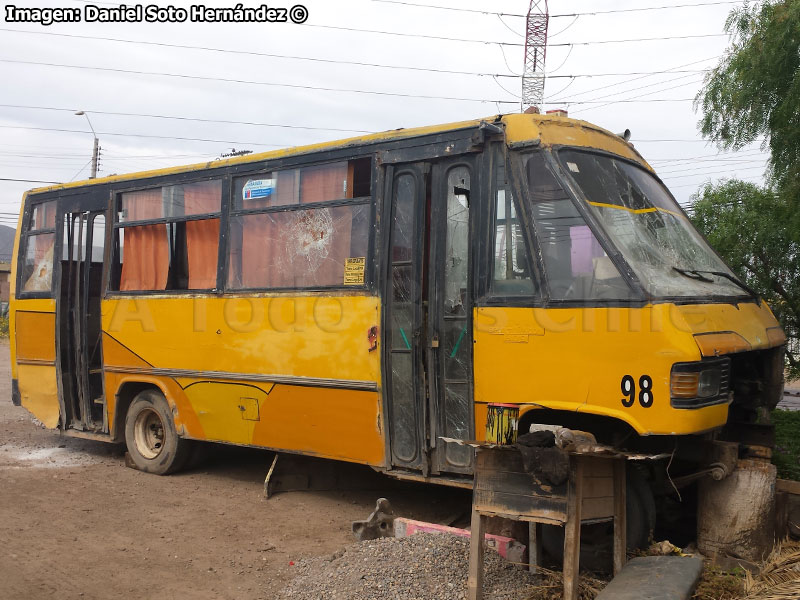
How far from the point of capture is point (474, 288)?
5.61m

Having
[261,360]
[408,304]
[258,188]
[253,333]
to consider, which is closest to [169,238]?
[258,188]

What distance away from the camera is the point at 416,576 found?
4.75 meters

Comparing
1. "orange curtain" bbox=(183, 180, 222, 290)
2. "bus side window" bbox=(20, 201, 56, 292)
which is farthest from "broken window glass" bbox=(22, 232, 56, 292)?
"orange curtain" bbox=(183, 180, 222, 290)

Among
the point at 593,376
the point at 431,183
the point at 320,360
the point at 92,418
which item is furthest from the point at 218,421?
the point at 593,376

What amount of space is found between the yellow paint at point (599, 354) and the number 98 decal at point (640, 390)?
2cm

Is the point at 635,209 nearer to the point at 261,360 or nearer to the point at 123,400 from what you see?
the point at 261,360

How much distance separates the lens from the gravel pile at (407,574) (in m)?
4.59

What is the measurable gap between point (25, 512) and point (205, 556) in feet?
6.64

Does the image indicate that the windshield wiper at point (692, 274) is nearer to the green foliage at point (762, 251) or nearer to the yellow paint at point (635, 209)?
the yellow paint at point (635, 209)

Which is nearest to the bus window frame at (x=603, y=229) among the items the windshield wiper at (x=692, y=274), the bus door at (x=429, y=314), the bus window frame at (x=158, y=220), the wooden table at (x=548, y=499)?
the windshield wiper at (x=692, y=274)

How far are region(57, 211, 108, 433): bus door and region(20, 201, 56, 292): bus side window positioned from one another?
28cm

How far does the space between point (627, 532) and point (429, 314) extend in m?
2.03

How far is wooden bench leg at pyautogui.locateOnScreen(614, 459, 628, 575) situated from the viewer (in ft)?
15.1

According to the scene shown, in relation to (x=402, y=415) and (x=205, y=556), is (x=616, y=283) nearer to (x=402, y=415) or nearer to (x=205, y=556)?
(x=402, y=415)
